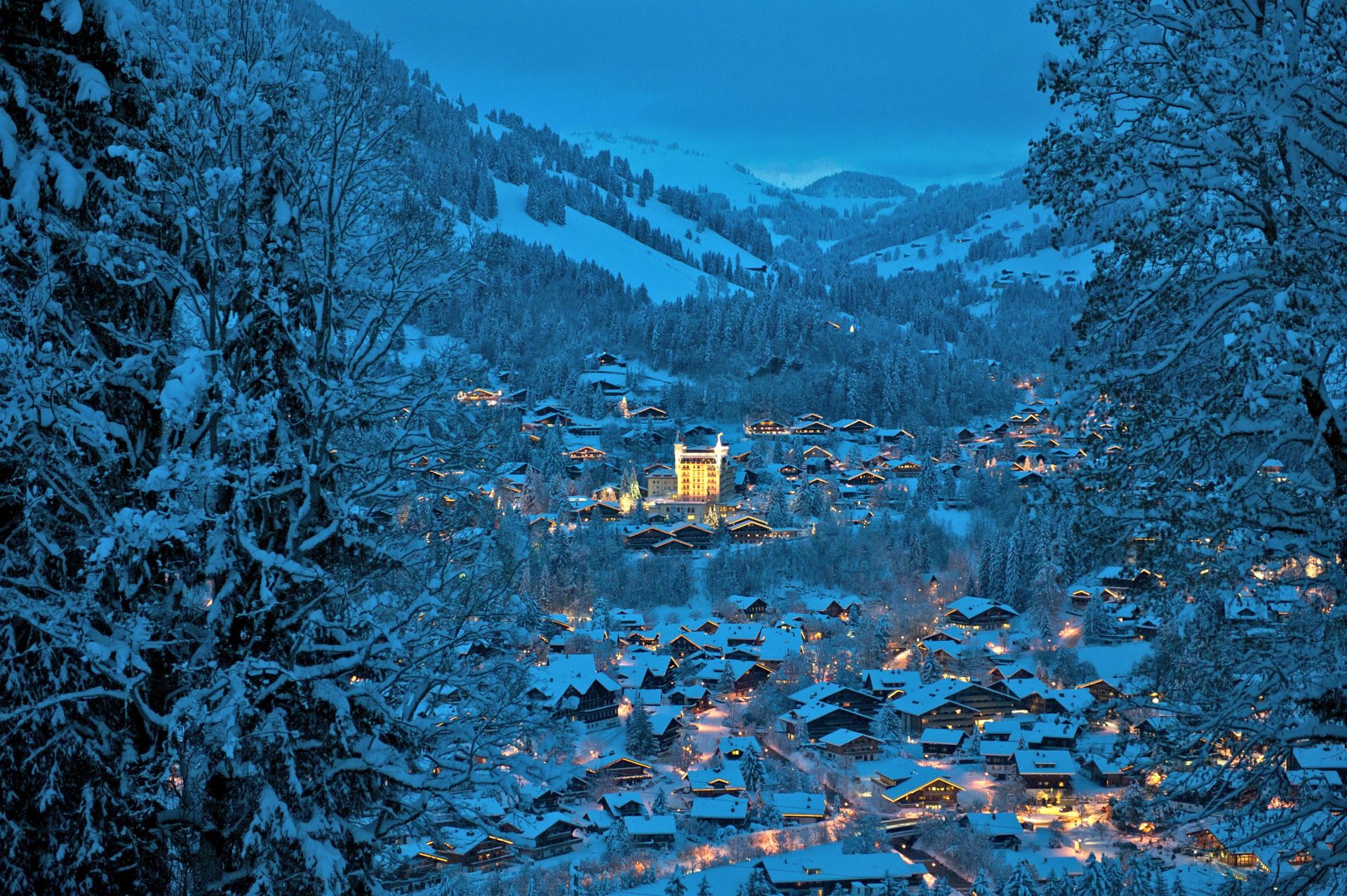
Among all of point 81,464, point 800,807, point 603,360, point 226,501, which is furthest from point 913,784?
point 603,360

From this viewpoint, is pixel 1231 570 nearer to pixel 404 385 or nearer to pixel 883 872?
pixel 404 385

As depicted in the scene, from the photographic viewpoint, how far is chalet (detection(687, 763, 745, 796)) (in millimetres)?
23609

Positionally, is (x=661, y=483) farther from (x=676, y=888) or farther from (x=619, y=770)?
(x=676, y=888)

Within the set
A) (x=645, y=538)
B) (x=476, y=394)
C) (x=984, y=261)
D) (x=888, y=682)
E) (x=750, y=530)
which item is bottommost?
(x=888, y=682)

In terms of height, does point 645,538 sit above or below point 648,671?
above

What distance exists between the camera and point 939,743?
2759 centimetres

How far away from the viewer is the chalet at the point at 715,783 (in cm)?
2361

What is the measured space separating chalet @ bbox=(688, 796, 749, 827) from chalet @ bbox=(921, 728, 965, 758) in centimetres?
726

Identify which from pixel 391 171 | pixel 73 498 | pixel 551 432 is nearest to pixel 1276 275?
pixel 391 171

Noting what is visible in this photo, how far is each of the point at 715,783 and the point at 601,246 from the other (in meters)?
89.3

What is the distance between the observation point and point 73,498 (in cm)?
424

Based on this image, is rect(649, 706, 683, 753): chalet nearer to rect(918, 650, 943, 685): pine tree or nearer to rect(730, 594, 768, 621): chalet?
rect(918, 650, 943, 685): pine tree

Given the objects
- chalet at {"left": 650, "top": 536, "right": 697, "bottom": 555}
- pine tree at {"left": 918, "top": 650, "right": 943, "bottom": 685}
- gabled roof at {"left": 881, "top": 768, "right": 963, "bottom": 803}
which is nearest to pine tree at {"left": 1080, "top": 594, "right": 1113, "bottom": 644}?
pine tree at {"left": 918, "top": 650, "right": 943, "bottom": 685}

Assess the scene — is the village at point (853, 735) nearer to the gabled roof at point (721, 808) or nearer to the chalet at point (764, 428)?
the gabled roof at point (721, 808)
